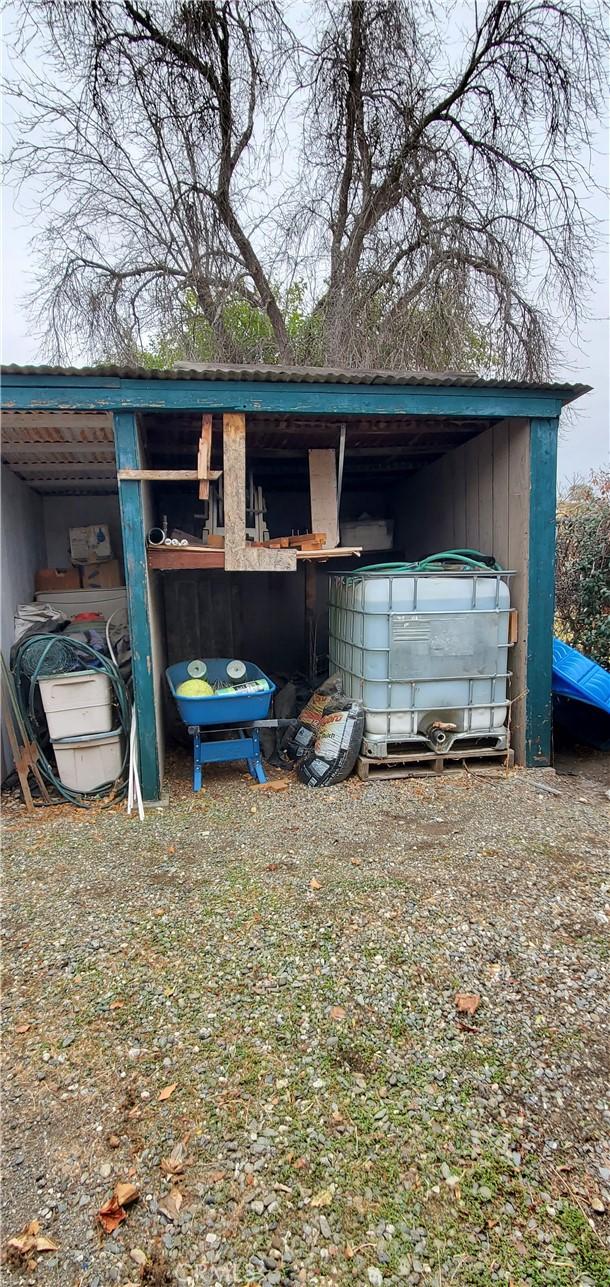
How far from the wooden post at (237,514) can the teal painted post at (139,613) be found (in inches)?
26.3

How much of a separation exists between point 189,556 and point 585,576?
14.5ft

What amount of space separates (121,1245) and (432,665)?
382 centimetres

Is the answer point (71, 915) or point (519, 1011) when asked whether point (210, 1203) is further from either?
point (71, 915)

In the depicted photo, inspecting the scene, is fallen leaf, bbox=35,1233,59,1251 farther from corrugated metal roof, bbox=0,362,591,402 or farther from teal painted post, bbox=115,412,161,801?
corrugated metal roof, bbox=0,362,591,402

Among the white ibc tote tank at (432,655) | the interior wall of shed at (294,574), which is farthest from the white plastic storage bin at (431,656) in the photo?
the interior wall of shed at (294,574)

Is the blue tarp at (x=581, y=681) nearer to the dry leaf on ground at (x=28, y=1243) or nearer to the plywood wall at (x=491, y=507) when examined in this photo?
the plywood wall at (x=491, y=507)

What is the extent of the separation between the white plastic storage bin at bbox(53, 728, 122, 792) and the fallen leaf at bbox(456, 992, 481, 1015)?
315 centimetres

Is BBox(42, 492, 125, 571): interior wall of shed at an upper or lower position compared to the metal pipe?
upper

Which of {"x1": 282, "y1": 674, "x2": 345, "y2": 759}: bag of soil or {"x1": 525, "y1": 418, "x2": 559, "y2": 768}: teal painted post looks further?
{"x1": 282, "y1": 674, "x2": 345, "y2": 759}: bag of soil

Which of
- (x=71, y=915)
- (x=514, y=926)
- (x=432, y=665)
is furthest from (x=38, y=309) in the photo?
(x=514, y=926)

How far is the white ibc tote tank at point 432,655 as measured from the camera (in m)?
4.60

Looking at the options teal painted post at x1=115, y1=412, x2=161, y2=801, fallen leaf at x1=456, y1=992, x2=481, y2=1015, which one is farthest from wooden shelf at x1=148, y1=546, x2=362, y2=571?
fallen leaf at x1=456, y1=992, x2=481, y2=1015

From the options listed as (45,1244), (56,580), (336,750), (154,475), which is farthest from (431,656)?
(56,580)

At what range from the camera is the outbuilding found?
428 centimetres
